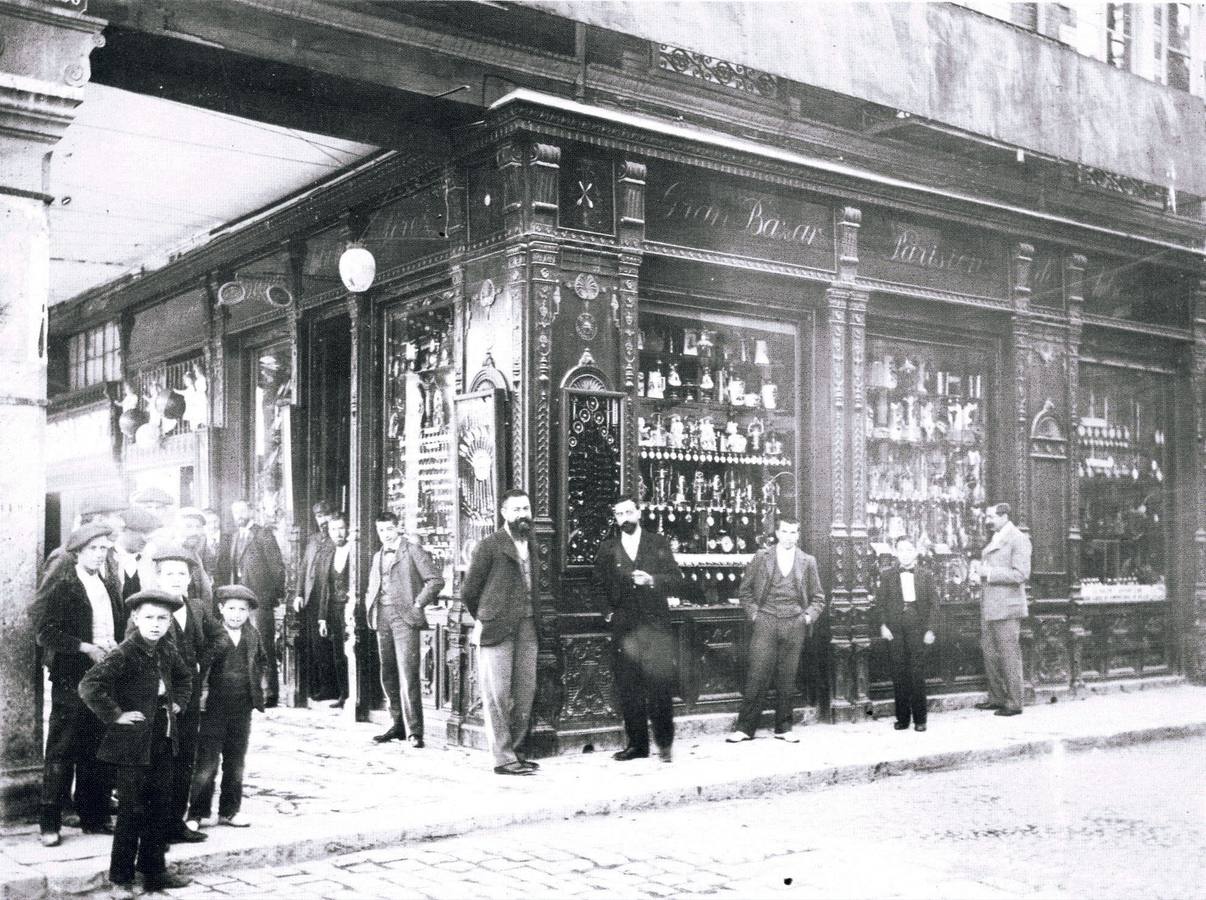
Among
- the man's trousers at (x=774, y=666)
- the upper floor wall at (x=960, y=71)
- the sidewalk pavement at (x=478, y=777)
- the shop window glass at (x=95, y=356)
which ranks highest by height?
the upper floor wall at (x=960, y=71)

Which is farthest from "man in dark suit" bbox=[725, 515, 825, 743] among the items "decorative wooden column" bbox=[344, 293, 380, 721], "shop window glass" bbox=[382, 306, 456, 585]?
"decorative wooden column" bbox=[344, 293, 380, 721]

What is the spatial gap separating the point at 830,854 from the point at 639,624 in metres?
3.12

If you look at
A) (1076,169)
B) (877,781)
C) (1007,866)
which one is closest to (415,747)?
(877,781)

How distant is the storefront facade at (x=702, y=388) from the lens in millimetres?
10273

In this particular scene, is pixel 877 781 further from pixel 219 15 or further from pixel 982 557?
pixel 219 15

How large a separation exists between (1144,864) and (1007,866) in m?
0.72

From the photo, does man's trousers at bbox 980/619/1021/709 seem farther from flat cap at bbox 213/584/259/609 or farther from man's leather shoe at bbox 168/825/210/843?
man's leather shoe at bbox 168/825/210/843

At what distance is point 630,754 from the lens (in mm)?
9758

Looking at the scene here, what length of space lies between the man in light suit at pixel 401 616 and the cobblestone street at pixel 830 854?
305 cm

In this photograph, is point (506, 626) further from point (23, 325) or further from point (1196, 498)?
point (1196, 498)

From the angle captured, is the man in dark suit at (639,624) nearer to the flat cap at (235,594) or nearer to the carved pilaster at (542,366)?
the carved pilaster at (542,366)

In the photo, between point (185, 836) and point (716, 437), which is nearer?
point (185, 836)

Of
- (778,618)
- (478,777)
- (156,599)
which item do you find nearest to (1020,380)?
(778,618)

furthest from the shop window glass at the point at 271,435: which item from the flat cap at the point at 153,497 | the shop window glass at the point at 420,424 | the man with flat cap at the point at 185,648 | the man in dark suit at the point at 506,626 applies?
the man with flat cap at the point at 185,648
